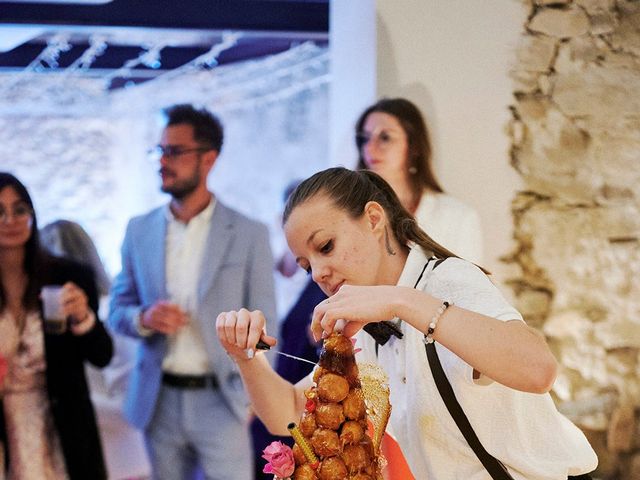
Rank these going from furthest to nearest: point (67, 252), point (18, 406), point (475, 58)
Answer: point (67, 252) → point (475, 58) → point (18, 406)

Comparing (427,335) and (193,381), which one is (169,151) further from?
(427,335)

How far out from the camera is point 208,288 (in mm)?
4020

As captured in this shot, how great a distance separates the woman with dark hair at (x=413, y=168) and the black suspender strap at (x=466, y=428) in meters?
2.10

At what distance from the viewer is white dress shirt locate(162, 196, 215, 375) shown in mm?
4016

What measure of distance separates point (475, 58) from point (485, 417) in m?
2.71

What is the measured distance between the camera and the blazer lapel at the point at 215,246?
4031 mm

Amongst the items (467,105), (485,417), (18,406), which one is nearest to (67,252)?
(18,406)

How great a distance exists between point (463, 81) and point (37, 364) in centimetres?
227

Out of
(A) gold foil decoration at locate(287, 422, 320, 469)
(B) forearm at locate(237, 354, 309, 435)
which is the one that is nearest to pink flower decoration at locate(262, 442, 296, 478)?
(A) gold foil decoration at locate(287, 422, 320, 469)

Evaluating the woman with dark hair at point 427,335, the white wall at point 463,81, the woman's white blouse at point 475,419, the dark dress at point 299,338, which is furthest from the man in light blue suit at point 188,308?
the woman's white blouse at point 475,419

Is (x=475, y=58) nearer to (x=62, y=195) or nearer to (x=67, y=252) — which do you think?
(x=67, y=252)

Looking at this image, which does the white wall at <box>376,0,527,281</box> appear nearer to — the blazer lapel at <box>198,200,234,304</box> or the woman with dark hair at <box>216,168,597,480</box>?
the blazer lapel at <box>198,200,234,304</box>

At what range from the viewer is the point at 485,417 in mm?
1771

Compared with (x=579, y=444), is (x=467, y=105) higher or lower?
higher
